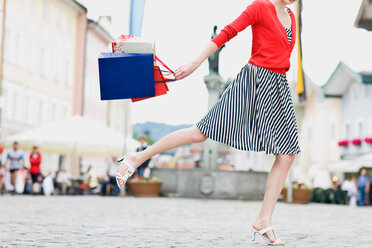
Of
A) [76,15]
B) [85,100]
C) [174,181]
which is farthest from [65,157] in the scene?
[174,181]

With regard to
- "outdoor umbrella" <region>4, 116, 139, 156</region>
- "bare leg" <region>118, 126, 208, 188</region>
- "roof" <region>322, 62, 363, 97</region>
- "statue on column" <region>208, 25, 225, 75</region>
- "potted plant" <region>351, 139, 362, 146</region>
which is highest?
"roof" <region>322, 62, 363, 97</region>

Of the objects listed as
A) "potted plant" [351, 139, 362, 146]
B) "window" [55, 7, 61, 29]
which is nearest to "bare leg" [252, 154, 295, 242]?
"window" [55, 7, 61, 29]

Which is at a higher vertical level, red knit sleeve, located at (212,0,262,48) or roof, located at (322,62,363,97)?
roof, located at (322,62,363,97)

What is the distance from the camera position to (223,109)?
519 centimetres

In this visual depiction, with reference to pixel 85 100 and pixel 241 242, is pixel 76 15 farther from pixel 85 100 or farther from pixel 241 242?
pixel 241 242

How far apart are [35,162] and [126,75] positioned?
17356mm

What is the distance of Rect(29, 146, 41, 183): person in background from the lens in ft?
70.1

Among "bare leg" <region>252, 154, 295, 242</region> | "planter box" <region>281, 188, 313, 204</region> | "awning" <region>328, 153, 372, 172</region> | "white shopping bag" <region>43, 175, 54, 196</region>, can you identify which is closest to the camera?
"bare leg" <region>252, 154, 295, 242</region>

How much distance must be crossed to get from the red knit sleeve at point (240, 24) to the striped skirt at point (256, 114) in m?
0.35

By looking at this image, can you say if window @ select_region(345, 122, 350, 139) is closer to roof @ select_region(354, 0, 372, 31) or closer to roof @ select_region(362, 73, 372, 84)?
roof @ select_region(362, 73, 372, 84)

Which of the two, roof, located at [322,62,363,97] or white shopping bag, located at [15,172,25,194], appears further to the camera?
roof, located at [322,62,363,97]

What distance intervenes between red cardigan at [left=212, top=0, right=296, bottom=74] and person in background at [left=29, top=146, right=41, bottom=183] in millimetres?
16792

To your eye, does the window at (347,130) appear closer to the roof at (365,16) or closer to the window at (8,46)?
the window at (8,46)

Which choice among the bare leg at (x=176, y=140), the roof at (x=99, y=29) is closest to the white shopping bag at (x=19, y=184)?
the bare leg at (x=176, y=140)
